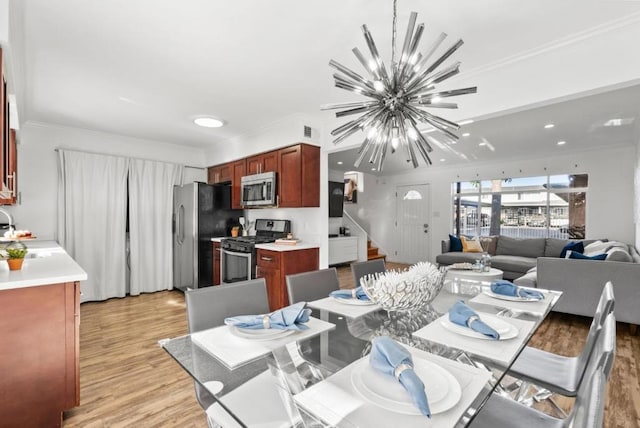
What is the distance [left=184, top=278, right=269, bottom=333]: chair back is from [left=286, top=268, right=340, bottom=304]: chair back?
189 millimetres

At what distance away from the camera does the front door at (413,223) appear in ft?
25.7

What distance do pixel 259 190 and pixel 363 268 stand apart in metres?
2.35

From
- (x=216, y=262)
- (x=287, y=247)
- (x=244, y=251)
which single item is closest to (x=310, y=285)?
(x=287, y=247)

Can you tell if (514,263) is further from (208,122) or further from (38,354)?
(38,354)

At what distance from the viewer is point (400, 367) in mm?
839

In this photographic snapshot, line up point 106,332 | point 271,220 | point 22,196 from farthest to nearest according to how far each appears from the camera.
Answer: point 271,220 < point 22,196 < point 106,332

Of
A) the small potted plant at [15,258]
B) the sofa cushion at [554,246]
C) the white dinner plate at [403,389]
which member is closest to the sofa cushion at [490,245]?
the sofa cushion at [554,246]

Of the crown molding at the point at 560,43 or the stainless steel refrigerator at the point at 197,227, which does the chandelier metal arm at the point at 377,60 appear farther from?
the stainless steel refrigerator at the point at 197,227

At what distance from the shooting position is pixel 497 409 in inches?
46.9

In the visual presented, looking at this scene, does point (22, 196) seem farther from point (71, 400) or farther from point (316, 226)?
point (316, 226)

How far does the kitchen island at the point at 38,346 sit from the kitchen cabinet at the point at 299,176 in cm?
234

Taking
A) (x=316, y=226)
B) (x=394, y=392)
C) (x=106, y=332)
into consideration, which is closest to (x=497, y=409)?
(x=394, y=392)

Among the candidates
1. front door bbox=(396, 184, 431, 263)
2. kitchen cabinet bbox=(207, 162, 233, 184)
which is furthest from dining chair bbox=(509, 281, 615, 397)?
front door bbox=(396, 184, 431, 263)

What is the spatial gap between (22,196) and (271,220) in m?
3.19
